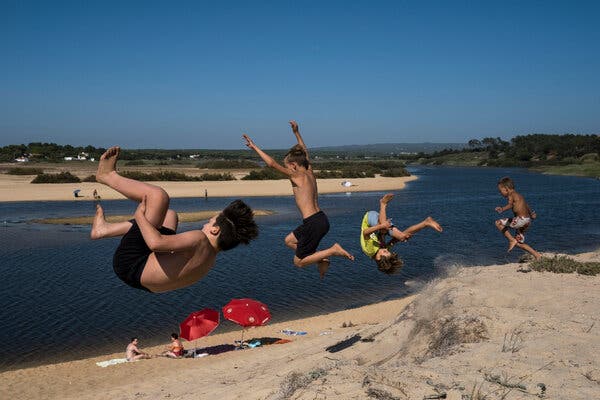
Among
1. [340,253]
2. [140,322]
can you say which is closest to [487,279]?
[340,253]

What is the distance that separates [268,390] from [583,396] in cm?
385

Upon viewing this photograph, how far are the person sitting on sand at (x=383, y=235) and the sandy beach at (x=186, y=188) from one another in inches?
2153

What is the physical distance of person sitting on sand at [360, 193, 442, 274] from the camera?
30.8 ft

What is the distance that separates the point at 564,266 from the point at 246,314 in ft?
27.2

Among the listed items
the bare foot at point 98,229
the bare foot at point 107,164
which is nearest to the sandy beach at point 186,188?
the bare foot at point 98,229

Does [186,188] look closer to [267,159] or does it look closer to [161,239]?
[267,159]

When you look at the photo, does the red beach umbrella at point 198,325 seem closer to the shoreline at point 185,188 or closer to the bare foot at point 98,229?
the bare foot at point 98,229

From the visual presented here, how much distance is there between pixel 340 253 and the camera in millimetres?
8461

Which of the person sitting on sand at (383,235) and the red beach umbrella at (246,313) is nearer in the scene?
the person sitting on sand at (383,235)

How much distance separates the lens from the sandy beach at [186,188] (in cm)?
6191

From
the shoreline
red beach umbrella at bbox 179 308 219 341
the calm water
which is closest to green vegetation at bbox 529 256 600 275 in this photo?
the calm water

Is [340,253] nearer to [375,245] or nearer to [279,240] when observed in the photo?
[375,245]

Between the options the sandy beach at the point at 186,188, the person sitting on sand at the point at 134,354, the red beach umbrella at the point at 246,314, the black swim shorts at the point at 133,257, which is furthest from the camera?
the sandy beach at the point at 186,188

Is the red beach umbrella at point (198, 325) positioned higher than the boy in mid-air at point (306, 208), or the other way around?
the boy in mid-air at point (306, 208)
